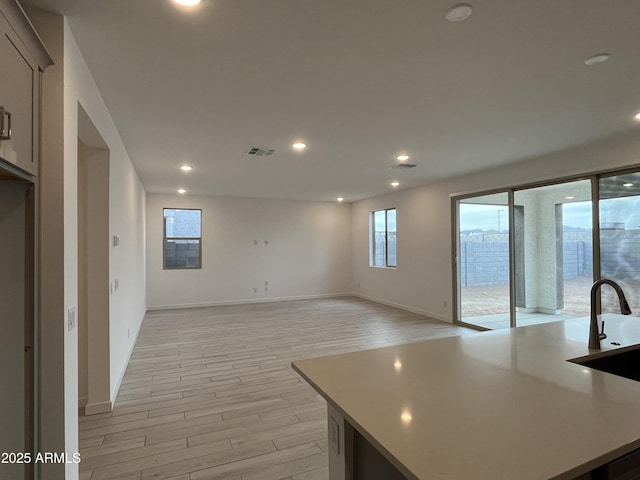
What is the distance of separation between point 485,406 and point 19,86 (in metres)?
2.04

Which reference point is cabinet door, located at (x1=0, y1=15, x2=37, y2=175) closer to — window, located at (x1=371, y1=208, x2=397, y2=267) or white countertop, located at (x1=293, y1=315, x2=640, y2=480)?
white countertop, located at (x1=293, y1=315, x2=640, y2=480)

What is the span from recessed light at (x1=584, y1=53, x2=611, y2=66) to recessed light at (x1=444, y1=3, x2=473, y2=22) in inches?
39.8

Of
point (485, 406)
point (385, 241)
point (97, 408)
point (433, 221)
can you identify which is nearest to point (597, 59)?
point (485, 406)

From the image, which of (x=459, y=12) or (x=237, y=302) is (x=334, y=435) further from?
(x=237, y=302)

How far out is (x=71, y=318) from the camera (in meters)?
1.75

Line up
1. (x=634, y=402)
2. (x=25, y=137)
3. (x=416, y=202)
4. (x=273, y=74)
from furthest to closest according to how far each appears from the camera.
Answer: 1. (x=416, y=202)
2. (x=273, y=74)
3. (x=25, y=137)
4. (x=634, y=402)

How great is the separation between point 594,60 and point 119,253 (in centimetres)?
421

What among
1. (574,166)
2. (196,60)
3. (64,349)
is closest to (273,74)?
(196,60)

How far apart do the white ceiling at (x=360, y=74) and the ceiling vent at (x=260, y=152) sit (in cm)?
13

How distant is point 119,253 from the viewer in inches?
135

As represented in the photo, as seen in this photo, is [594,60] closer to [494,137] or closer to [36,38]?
[494,137]

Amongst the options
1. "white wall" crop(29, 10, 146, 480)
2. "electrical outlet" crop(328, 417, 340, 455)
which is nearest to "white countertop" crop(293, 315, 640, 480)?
"electrical outlet" crop(328, 417, 340, 455)

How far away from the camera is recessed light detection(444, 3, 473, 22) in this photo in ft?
5.21

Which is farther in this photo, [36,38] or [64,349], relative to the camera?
[64,349]
